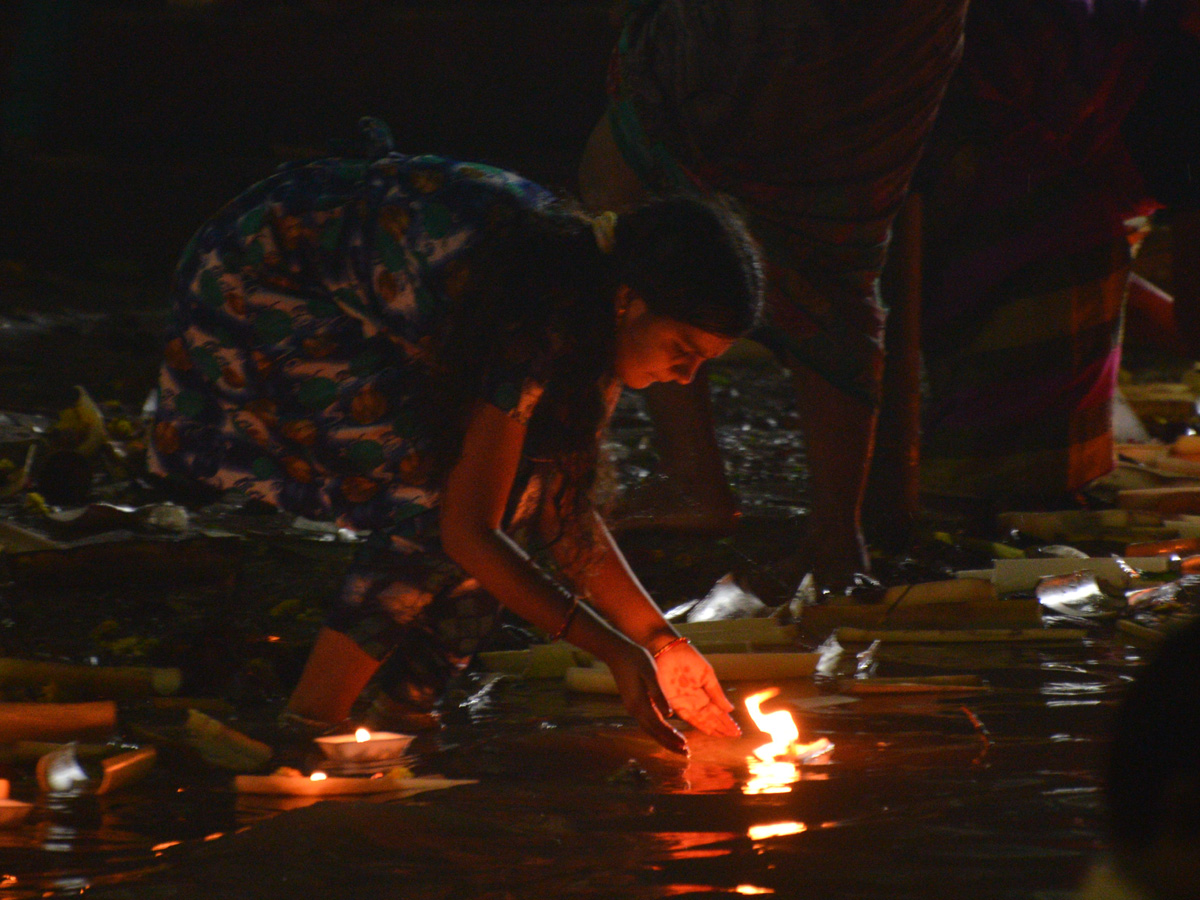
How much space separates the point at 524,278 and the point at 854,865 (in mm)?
1112

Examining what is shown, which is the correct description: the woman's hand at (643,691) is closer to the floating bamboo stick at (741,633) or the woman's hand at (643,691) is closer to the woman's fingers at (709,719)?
the woman's fingers at (709,719)

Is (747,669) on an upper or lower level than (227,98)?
lower

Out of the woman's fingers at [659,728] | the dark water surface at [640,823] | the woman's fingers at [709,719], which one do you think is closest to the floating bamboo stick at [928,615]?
the dark water surface at [640,823]

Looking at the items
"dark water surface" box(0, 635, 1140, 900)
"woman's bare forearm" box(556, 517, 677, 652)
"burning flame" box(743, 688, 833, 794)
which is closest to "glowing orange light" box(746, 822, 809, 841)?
"dark water surface" box(0, 635, 1140, 900)

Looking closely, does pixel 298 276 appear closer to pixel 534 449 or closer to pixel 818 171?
pixel 534 449

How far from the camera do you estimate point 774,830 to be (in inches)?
81.7

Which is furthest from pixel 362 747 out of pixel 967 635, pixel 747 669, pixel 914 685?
pixel 967 635

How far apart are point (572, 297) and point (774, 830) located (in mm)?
→ 949

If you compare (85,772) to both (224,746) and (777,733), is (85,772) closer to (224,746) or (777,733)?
(224,746)

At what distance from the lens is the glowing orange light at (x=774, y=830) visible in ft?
6.71

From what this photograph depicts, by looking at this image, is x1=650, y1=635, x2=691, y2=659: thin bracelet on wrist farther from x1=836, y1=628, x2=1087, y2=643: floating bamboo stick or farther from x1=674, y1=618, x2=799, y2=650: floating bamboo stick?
x1=836, y1=628, x2=1087, y2=643: floating bamboo stick

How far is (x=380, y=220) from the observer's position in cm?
264

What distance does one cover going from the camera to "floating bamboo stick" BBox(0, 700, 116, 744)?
8.36 ft

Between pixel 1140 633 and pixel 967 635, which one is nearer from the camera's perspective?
pixel 1140 633
